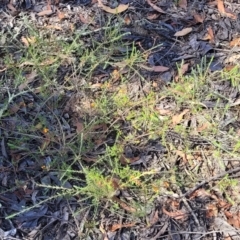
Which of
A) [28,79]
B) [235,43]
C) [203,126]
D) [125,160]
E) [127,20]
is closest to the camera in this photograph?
[125,160]

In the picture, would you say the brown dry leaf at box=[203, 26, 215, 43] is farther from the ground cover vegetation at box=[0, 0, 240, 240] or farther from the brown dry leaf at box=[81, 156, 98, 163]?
the brown dry leaf at box=[81, 156, 98, 163]

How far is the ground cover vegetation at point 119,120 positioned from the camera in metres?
1.77

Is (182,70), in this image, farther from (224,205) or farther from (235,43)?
(224,205)

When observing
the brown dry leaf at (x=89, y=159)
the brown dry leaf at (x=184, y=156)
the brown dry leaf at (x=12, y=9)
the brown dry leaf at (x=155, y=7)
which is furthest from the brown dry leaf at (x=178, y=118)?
the brown dry leaf at (x=12, y=9)

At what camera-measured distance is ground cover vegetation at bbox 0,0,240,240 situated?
5.81 ft

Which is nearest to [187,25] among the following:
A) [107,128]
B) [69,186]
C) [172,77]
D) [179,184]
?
[172,77]

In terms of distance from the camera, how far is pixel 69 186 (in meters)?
1.84

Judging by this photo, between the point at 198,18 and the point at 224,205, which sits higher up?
the point at 198,18

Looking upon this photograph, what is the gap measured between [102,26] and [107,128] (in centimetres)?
60

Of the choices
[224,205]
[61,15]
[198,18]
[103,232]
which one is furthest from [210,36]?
[103,232]

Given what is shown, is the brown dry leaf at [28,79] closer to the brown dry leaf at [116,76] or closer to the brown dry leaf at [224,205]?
the brown dry leaf at [116,76]

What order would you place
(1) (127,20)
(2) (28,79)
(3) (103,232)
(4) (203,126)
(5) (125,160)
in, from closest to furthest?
(3) (103,232), (5) (125,160), (4) (203,126), (2) (28,79), (1) (127,20)

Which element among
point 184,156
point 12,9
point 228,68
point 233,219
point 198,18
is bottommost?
point 233,219

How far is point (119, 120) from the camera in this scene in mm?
2006
